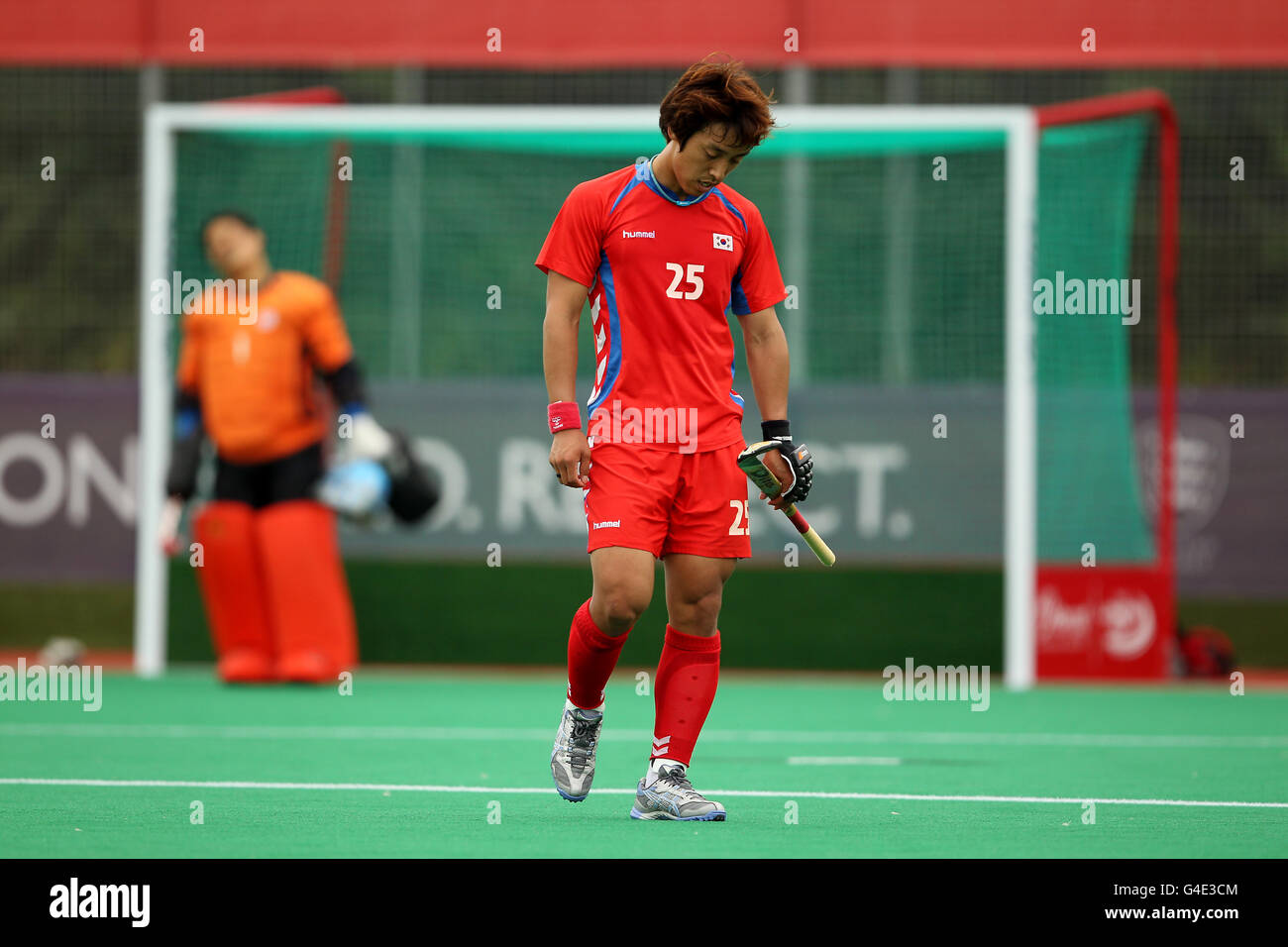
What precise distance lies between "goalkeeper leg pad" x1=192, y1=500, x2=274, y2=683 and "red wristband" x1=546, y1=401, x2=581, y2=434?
17.9 feet

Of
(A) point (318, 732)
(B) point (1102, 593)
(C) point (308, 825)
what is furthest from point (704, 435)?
(B) point (1102, 593)

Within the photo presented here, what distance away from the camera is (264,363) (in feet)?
34.0

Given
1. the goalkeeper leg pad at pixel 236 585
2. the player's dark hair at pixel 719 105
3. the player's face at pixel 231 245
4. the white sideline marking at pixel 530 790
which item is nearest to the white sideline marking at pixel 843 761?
the white sideline marking at pixel 530 790

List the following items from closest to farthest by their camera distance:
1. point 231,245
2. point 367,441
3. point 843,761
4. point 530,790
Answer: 1. point 530,790
2. point 843,761
3. point 367,441
4. point 231,245

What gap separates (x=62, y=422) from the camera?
1204 cm

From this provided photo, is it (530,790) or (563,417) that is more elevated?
(563,417)

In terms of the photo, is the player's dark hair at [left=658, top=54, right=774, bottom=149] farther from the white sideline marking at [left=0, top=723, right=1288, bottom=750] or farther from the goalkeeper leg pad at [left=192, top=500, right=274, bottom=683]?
the goalkeeper leg pad at [left=192, top=500, right=274, bottom=683]

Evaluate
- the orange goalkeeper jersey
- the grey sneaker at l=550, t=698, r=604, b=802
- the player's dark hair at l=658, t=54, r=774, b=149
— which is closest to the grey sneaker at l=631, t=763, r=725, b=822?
the grey sneaker at l=550, t=698, r=604, b=802

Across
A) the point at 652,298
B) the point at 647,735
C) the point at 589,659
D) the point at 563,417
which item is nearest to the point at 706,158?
the point at 652,298

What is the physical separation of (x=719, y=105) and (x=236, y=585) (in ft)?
19.6

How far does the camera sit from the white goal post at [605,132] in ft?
35.2

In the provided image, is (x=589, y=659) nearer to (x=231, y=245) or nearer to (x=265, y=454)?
(x=265, y=454)

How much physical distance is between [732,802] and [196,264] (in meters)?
6.48

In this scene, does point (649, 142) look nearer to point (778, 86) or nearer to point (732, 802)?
point (778, 86)
